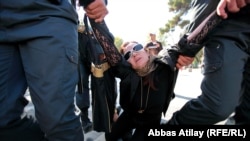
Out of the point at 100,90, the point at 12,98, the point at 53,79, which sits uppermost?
the point at 53,79

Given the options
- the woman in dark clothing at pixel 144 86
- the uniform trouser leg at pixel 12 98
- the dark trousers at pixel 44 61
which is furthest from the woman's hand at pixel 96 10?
the woman in dark clothing at pixel 144 86

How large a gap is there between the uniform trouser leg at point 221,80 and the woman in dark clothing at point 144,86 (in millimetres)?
382

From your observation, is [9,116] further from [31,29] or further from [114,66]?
[114,66]

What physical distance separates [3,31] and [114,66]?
97 cm

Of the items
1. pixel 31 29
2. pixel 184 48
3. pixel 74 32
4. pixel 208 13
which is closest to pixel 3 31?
pixel 31 29

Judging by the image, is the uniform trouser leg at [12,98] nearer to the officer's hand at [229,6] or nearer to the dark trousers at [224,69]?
the dark trousers at [224,69]

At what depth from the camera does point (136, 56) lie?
256 cm

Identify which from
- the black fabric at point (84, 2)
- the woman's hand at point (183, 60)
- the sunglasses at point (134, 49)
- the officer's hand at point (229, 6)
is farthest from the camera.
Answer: the sunglasses at point (134, 49)

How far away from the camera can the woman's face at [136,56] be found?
8.22 ft

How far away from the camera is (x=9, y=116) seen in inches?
60.7

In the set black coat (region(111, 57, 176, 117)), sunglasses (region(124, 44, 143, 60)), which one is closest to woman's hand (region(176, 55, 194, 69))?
black coat (region(111, 57, 176, 117))

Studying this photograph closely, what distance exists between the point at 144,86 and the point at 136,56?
0.26 m

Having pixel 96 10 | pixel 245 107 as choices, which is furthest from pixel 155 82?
pixel 96 10

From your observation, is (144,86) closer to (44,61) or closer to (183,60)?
(183,60)
